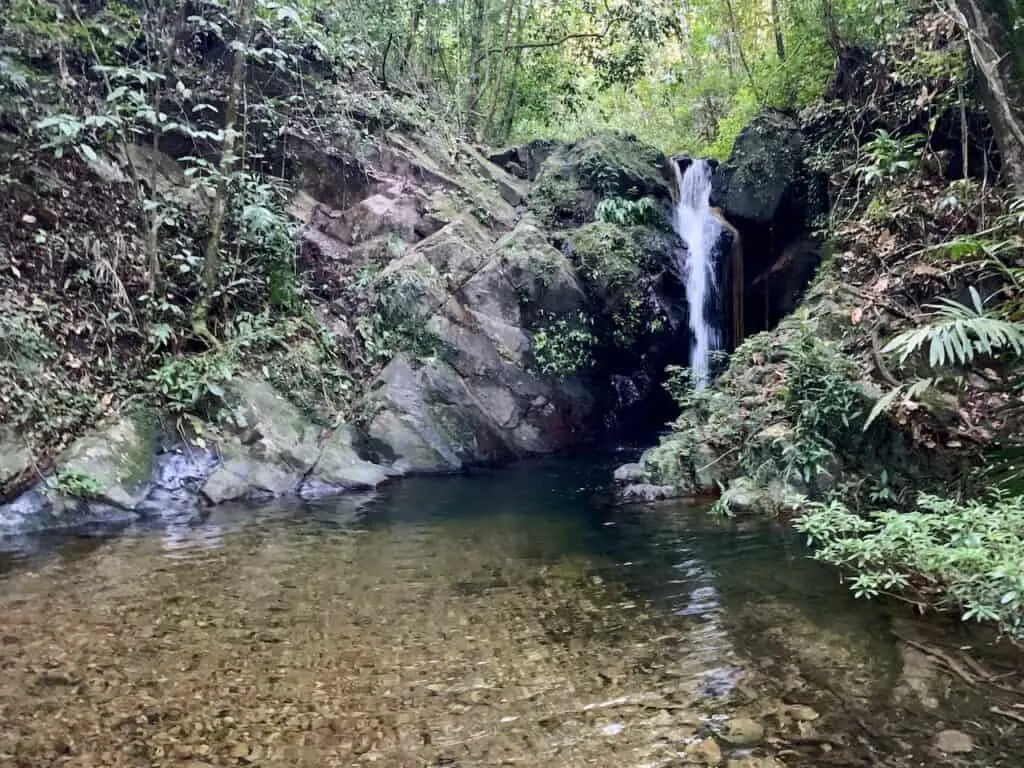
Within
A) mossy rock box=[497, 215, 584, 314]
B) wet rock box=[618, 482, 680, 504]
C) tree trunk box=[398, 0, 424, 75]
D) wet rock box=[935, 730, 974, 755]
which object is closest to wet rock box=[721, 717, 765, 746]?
wet rock box=[935, 730, 974, 755]

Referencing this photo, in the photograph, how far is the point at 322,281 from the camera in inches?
463

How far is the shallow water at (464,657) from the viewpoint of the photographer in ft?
9.90

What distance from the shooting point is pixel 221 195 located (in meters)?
9.83

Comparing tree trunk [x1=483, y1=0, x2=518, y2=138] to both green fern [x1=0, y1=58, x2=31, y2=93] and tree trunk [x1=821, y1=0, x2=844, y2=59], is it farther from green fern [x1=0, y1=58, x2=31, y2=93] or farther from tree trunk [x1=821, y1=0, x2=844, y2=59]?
green fern [x1=0, y1=58, x2=31, y2=93]

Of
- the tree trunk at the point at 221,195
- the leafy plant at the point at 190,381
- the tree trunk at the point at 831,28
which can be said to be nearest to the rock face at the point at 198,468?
the leafy plant at the point at 190,381

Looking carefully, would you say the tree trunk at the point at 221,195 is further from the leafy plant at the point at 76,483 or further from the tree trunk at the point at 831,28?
the tree trunk at the point at 831,28

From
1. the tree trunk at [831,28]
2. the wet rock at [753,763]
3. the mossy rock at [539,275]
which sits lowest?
the wet rock at [753,763]

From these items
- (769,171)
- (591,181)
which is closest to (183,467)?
(591,181)

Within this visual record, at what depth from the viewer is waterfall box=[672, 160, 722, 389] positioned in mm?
13062

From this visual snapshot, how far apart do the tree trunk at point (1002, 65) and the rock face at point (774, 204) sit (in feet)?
16.5

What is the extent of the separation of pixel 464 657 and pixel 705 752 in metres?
1.46

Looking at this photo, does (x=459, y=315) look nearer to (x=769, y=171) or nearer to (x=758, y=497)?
(x=769, y=171)

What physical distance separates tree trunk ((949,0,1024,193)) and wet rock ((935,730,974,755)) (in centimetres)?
537

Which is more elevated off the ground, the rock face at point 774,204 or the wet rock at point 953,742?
the rock face at point 774,204
